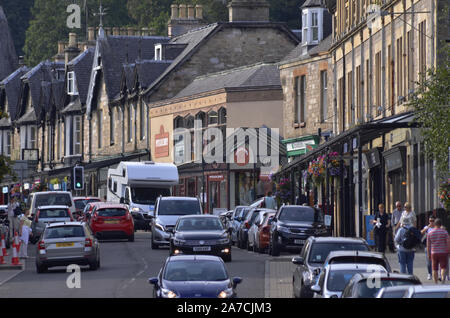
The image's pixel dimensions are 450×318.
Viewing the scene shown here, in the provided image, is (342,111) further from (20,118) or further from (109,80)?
(20,118)

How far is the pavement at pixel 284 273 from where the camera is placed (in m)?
26.5

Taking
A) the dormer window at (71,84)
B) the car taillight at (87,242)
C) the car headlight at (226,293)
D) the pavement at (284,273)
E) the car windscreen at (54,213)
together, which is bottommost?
the pavement at (284,273)

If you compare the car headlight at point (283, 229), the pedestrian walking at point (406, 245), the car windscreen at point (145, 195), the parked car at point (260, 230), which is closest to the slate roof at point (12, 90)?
the car windscreen at point (145, 195)

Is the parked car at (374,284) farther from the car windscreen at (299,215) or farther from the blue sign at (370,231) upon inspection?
the car windscreen at (299,215)

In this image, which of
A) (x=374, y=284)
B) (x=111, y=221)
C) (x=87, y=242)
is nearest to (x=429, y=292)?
(x=374, y=284)

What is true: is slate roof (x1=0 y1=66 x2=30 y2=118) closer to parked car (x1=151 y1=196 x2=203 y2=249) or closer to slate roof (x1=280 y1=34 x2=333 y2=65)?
slate roof (x1=280 y1=34 x2=333 y2=65)

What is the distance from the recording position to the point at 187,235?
120 ft

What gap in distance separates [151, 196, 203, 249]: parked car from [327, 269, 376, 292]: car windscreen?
21921mm

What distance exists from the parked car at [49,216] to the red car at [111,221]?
970 mm

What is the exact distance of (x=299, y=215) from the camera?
3919 cm

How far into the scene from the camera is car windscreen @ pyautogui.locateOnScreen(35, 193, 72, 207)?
183 ft

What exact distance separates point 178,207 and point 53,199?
12.4 meters

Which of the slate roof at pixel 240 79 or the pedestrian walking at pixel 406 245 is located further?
the slate roof at pixel 240 79

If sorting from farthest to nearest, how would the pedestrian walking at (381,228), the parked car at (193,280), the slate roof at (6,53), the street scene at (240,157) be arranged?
the slate roof at (6,53) < the pedestrian walking at (381,228) < the street scene at (240,157) < the parked car at (193,280)
